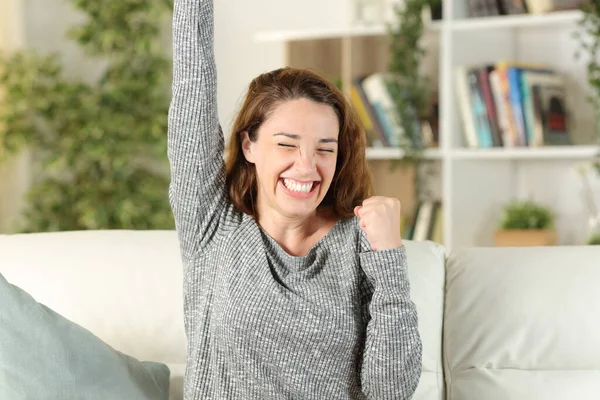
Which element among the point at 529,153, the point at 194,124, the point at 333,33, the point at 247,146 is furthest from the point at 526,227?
the point at 194,124

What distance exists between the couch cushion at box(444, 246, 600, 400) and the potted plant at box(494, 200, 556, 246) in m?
1.32

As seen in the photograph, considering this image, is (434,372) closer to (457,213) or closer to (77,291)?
(77,291)

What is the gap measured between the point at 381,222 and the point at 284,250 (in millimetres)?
230

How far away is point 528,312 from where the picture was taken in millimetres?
1786

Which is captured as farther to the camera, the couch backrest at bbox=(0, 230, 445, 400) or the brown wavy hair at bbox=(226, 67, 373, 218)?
the couch backrest at bbox=(0, 230, 445, 400)

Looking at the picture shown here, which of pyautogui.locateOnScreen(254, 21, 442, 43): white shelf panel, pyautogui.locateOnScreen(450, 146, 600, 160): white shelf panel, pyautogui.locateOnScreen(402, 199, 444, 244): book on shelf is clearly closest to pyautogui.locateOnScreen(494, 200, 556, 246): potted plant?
pyautogui.locateOnScreen(450, 146, 600, 160): white shelf panel

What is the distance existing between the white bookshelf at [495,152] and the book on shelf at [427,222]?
76mm

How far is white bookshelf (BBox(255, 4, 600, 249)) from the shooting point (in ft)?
10.9

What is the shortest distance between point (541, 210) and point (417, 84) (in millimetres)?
671

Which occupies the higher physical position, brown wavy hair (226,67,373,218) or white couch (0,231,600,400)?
brown wavy hair (226,67,373,218)

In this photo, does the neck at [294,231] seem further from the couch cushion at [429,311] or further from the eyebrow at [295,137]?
the couch cushion at [429,311]

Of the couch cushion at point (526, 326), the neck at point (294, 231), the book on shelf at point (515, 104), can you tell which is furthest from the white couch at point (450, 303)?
the book on shelf at point (515, 104)

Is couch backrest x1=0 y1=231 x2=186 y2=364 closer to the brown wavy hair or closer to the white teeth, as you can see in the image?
the brown wavy hair

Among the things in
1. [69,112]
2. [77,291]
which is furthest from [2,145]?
[77,291]
